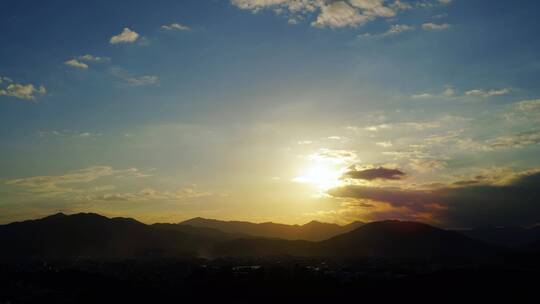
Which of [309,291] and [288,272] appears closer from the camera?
[309,291]

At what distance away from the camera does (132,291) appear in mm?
120812

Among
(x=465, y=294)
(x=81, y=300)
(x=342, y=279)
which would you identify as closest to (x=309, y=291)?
(x=342, y=279)

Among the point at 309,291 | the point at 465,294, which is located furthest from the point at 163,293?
the point at 465,294

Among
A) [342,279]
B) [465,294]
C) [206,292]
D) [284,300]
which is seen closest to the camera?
[465,294]

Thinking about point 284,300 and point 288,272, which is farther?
point 288,272

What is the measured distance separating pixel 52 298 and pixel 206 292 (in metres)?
36.2

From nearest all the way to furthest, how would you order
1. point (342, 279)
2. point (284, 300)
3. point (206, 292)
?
point (284, 300)
point (206, 292)
point (342, 279)

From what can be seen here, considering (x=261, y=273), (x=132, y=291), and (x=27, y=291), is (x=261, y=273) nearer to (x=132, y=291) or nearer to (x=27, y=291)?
(x=132, y=291)

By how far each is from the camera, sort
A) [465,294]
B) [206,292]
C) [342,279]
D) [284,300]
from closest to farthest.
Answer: [465,294]
[284,300]
[206,292]
[342,279]

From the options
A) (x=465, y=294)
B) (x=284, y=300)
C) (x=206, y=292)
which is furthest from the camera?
(x=206, y=292)

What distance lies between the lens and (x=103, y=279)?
134 m

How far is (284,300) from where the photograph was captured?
105125 millimetres

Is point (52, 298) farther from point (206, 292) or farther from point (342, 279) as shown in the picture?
point (342, 279)

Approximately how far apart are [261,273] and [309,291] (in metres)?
24.9
